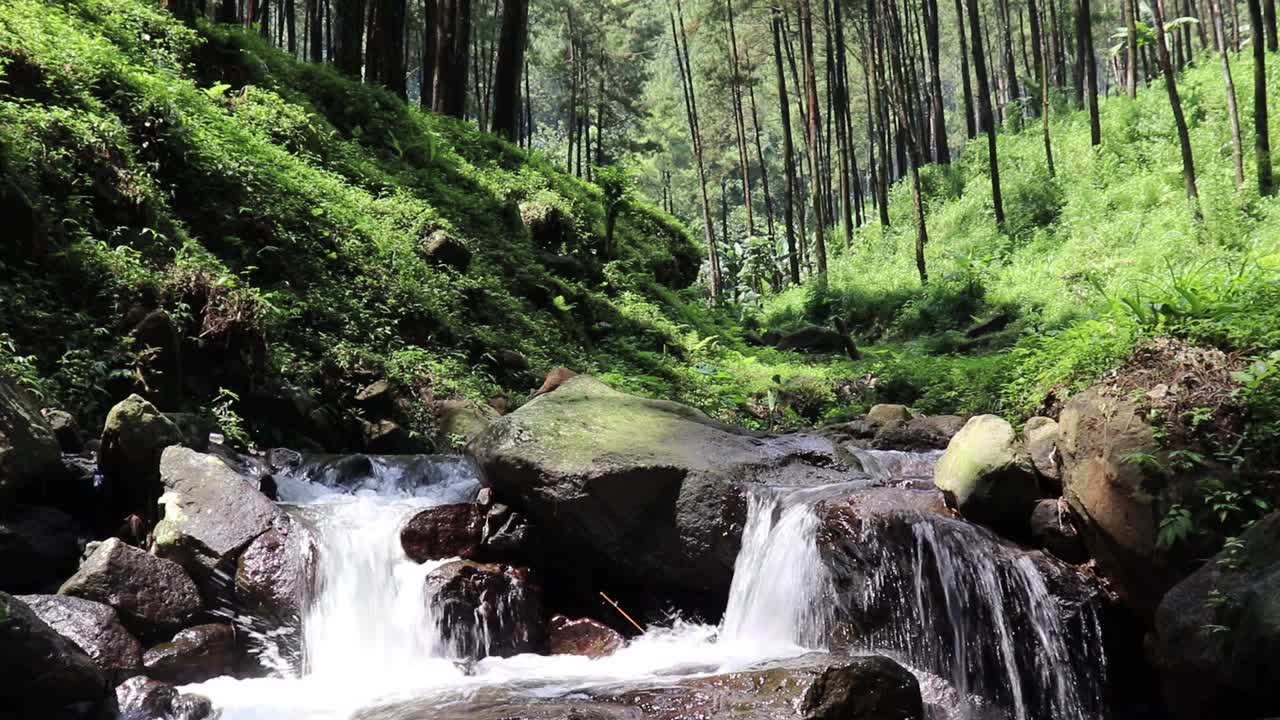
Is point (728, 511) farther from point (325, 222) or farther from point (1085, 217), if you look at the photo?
point (1085, 217)

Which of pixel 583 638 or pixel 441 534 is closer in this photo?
pixel 583 638

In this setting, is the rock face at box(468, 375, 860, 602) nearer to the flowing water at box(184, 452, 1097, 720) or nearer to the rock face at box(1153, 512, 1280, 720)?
the flowing water at box(184, 452, 1097, 720)

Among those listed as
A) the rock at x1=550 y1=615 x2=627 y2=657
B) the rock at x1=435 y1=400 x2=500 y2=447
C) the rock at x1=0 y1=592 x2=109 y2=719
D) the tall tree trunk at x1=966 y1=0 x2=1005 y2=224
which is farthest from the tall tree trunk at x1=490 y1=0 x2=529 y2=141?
the rock at x1=0 y1=592 x2=109 y2=719

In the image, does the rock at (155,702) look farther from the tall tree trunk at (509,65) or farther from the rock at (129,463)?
the tall tree trunk at (509,65)

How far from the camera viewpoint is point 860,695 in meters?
4.78

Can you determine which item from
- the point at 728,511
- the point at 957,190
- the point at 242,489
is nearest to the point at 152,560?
the point at 242,489

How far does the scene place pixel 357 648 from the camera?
6.35 m

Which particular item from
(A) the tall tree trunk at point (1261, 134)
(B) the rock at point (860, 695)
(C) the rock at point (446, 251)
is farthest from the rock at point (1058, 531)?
(A) the tall tree trunk at point (1261, 134)

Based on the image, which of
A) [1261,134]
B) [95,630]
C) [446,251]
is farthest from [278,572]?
[1261,134]

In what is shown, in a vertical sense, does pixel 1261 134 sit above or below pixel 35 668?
above

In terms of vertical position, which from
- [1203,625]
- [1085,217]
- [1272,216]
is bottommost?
[1203,625]

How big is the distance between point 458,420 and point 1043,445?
6.28 m

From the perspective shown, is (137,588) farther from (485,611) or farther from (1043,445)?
(1043,445)

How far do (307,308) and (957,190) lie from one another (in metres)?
23.6
